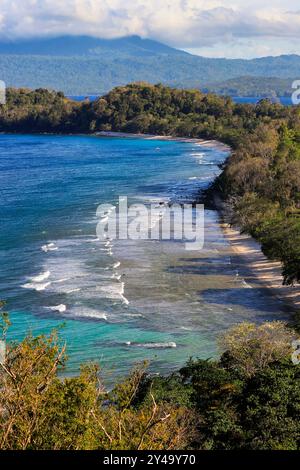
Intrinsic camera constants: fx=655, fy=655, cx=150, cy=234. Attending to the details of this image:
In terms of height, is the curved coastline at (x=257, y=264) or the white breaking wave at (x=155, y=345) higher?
the curved coastline at (x=257, y=264)

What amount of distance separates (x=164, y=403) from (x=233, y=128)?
119406 millimetres

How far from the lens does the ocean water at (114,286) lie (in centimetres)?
2853

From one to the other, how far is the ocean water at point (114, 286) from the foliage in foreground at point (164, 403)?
2856 millimetres

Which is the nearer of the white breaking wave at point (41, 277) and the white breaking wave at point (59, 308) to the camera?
the white breaking wave at point (59, 308)

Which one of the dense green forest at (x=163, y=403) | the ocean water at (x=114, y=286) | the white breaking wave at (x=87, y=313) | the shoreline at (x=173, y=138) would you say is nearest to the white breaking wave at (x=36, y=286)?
the ocean water at (x=114, y=286)

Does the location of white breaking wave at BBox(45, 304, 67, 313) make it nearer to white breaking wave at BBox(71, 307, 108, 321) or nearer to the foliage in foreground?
white breaking wave at BBox(71, 307, 108, 321)

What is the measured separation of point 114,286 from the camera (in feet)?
119

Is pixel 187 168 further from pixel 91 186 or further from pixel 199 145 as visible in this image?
pixel 199 145

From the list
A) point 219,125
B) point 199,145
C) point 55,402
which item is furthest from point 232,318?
point 219,125

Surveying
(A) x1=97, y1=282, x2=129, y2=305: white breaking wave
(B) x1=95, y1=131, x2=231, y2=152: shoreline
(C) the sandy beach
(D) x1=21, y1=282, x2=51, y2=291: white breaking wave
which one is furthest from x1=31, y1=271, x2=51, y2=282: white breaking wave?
(B) x1=95, y1=131, x2=231, y2=152: shoreline

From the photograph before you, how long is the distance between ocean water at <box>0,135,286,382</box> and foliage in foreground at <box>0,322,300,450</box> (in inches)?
112

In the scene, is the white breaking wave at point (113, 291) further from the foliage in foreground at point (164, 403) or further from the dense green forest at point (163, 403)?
the foliage in foreground at point (164, 403)

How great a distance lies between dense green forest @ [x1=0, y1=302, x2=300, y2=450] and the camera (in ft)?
40.5
